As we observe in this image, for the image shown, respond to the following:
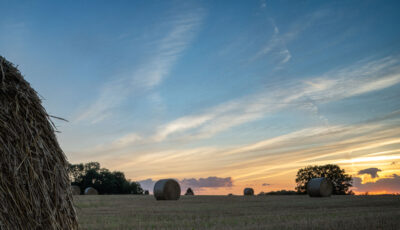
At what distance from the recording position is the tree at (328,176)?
63125 millimetres

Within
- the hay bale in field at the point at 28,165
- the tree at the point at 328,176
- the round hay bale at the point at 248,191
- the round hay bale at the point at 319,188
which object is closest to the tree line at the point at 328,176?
the tree at the point at 328,176

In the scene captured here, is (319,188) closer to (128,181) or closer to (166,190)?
(166,190)

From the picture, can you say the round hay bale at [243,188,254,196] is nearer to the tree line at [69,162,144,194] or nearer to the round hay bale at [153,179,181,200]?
the round hay bale at [153,179,181,200]

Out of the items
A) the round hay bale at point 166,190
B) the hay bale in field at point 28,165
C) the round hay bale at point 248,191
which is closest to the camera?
the hay bale in field at point 28,165

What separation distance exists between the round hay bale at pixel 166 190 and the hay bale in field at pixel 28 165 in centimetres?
2365

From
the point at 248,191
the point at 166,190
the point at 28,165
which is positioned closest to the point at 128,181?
the point at 248,191

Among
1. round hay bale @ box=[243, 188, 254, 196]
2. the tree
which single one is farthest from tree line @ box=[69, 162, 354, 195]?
round hay bale @ box=[243, 188, 254, 196]

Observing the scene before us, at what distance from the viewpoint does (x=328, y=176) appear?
215ft

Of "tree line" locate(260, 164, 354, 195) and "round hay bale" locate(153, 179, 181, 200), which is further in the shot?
"tree line" locate(260, 164, 354, 195)

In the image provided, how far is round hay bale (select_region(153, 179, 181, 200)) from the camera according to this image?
29078 millimetres

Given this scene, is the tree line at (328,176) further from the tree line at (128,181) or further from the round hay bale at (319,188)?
the round hay bale at (319,188)

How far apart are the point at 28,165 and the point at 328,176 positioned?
6602cm

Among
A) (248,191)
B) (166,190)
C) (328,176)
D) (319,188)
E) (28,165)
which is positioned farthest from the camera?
(328,176)

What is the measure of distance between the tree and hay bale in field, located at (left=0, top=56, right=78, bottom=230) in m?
61.4
